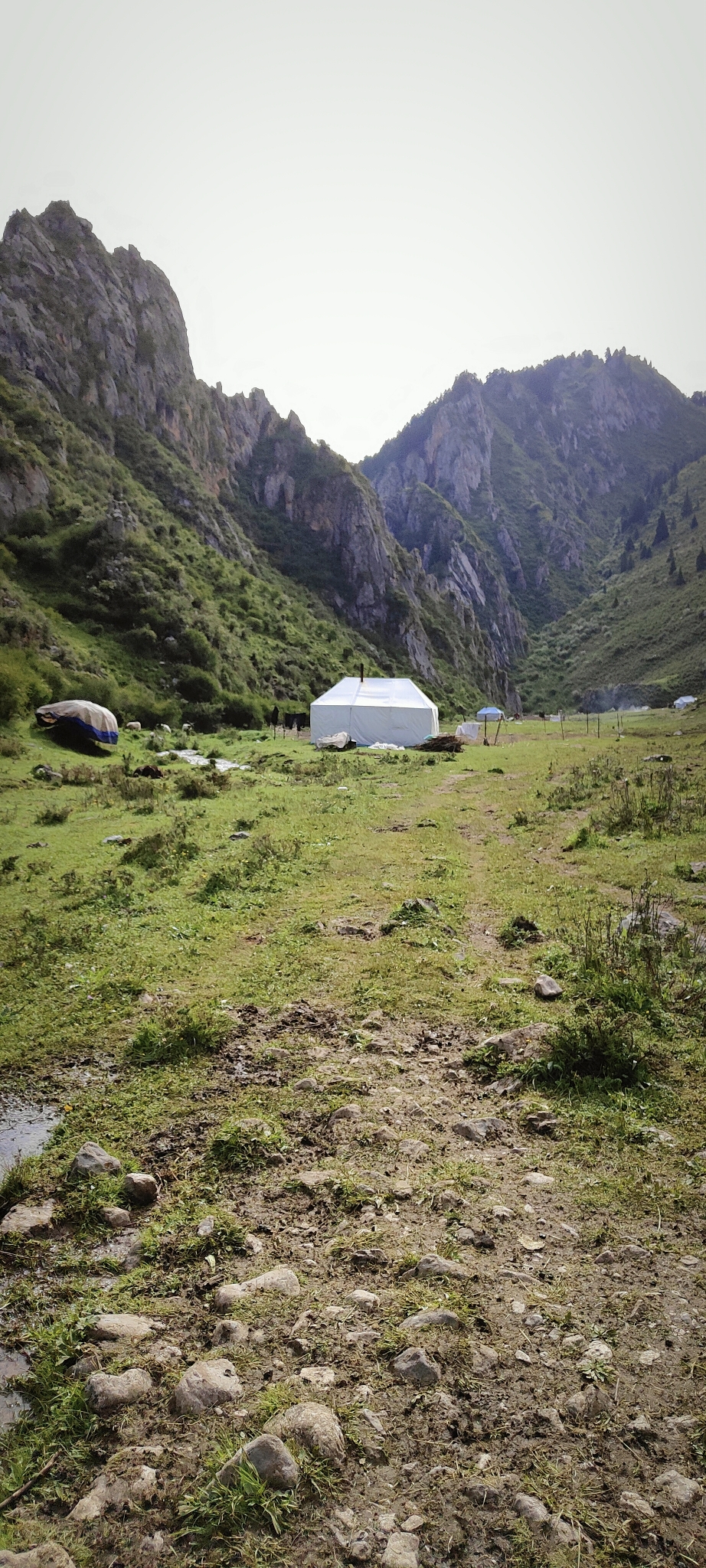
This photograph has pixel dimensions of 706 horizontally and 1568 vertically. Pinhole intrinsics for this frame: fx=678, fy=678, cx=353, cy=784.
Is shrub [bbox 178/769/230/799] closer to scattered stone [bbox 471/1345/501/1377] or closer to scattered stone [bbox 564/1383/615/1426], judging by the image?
scattered stone [bbox 471/1345/501/1377]

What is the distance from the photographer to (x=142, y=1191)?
14.8 feet

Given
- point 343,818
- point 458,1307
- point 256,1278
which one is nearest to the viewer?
point 458,1307

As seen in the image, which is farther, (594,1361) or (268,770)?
(268,770)

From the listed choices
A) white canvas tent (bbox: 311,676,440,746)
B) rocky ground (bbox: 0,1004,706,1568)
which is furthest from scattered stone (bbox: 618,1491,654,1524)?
white canvas tent (bbox: 311,676,440,746)

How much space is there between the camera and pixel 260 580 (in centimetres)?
9588

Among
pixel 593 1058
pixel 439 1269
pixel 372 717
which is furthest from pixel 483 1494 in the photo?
pixel 372 717

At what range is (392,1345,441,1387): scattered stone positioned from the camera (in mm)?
3098

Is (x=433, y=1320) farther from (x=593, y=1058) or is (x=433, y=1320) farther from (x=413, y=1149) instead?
(x=593, y=1058)

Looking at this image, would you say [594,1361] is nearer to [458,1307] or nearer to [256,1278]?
[458,1307]

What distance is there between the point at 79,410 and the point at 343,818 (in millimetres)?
85770

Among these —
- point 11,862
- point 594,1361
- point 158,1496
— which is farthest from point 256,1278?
point 11,862

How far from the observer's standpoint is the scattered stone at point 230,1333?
3.37 meters

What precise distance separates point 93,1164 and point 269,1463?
2542 millimetres

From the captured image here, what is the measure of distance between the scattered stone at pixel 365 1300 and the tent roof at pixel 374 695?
4076cm
